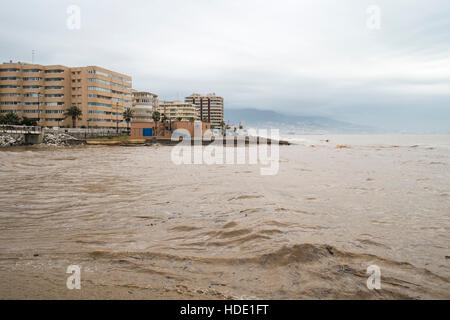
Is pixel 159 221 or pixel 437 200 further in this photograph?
pixel 437 200

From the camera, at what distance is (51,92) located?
253 feet

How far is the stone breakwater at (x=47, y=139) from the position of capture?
4625cm

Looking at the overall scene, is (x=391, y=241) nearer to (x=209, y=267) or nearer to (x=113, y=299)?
(x=209, y=267)

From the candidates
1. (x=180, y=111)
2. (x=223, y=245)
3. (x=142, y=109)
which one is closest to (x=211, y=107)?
(x=180, y=111)

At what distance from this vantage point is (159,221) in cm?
608

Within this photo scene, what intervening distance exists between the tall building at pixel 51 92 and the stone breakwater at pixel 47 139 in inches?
926

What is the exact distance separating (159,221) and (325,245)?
3456 millimetres

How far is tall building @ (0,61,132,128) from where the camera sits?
248 ft

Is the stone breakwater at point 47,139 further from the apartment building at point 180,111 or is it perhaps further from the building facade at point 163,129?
the apartment building at point 180,111

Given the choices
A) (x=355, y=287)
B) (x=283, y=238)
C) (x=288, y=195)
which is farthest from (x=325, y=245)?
(x=288, y=195)

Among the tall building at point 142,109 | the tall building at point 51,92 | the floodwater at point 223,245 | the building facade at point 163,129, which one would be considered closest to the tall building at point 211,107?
the tall building at point 142,109

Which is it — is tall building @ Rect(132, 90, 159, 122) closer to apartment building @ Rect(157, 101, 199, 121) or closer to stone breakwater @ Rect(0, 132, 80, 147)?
apartment building @ Rect(157, 101, 199, 121)

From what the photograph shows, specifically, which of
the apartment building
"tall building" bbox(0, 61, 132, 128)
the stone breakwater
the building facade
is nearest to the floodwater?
the stone breakwater

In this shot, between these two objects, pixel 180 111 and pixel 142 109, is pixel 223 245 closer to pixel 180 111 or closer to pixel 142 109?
pixel 142 109
